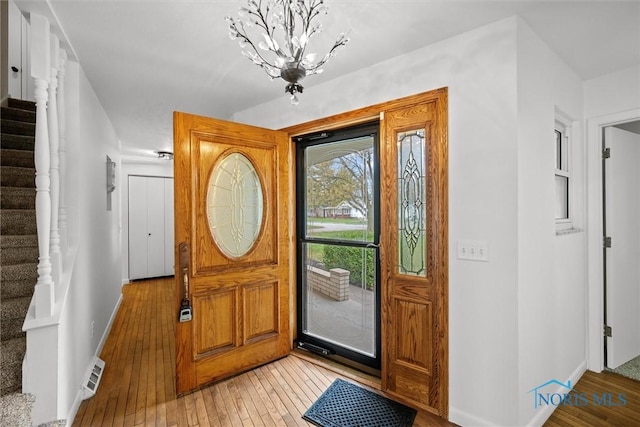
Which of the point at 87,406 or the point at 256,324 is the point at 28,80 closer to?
the point at 87,406

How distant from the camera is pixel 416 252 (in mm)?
2266

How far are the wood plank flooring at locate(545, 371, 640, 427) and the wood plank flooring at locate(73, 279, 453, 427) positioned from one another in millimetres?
886

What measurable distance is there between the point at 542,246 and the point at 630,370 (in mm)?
1826

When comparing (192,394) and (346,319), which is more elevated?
(346,319)

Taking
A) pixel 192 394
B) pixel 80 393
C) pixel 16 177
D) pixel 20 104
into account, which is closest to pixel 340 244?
pixel 192 394

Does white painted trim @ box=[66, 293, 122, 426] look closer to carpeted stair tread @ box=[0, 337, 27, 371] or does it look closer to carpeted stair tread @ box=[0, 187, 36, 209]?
carpeted stair tread @ box=[0, 337, 27, 371]

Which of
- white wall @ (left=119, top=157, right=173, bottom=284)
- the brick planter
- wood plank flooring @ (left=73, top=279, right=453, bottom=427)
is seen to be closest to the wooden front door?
wood plank flooring @ (left=73, top=279, right=453, bottom=427)

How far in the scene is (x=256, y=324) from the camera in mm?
2871

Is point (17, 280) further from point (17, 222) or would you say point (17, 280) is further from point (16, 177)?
point (16, 177)

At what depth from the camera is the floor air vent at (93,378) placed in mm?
2361

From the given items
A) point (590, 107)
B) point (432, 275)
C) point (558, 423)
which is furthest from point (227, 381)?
point (590, 107)

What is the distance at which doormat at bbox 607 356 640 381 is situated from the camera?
105 inches

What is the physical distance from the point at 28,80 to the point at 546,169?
4.87 m

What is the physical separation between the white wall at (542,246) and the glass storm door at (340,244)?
1092 mm
